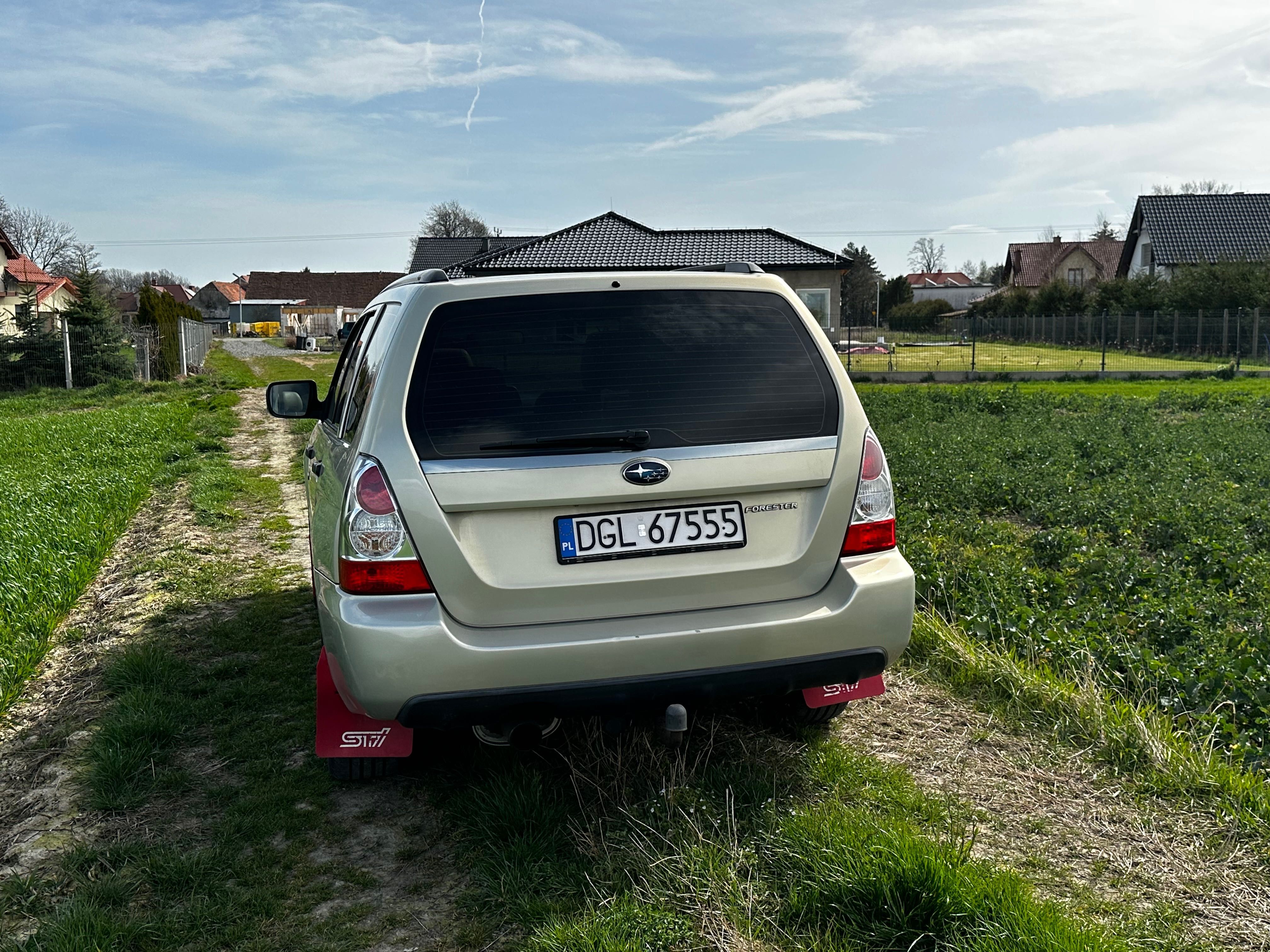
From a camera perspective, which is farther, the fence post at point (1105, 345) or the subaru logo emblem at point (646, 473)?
the fence post at point (1105, 345)

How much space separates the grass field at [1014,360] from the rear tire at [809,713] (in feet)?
91.7

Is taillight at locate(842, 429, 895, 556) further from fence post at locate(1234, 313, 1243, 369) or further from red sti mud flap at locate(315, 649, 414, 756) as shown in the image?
fence post at locate(1234, 313, 1243, 369)

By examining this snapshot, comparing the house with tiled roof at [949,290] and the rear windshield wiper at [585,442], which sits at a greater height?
the house with tiled roof at [949,290]

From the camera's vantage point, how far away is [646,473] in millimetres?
3256

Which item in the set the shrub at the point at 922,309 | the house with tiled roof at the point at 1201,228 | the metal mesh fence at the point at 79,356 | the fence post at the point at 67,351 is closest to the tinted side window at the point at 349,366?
the fence post at the point at 67,351

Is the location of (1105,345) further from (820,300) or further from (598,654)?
(598,654)

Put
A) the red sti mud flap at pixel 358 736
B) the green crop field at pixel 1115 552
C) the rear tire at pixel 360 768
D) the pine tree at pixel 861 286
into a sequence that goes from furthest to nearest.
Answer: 1. the pine tree at pixel 861 286
2. the green crop field at pixel 1115 552
3. the rear tire at pixel 360 768
4. the red sti mud flap at pixel 358 736

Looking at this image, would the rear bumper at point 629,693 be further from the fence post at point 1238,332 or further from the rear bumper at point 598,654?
the fence post at point 1238,332

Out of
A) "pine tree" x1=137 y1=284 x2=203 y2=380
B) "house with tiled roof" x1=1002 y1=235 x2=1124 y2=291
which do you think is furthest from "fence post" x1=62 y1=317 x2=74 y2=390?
"house with tiled roof" x1=1002 y1=235 x2=1124 y2=291

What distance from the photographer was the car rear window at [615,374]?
10.8 ft

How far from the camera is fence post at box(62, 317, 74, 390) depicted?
2644 cm

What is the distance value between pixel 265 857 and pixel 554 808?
927 mm

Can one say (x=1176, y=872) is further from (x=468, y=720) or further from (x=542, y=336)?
(x=542, y=336)

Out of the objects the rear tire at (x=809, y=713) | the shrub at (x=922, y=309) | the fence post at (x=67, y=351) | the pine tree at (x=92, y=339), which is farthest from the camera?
the shrub at (x=922, y=309)
